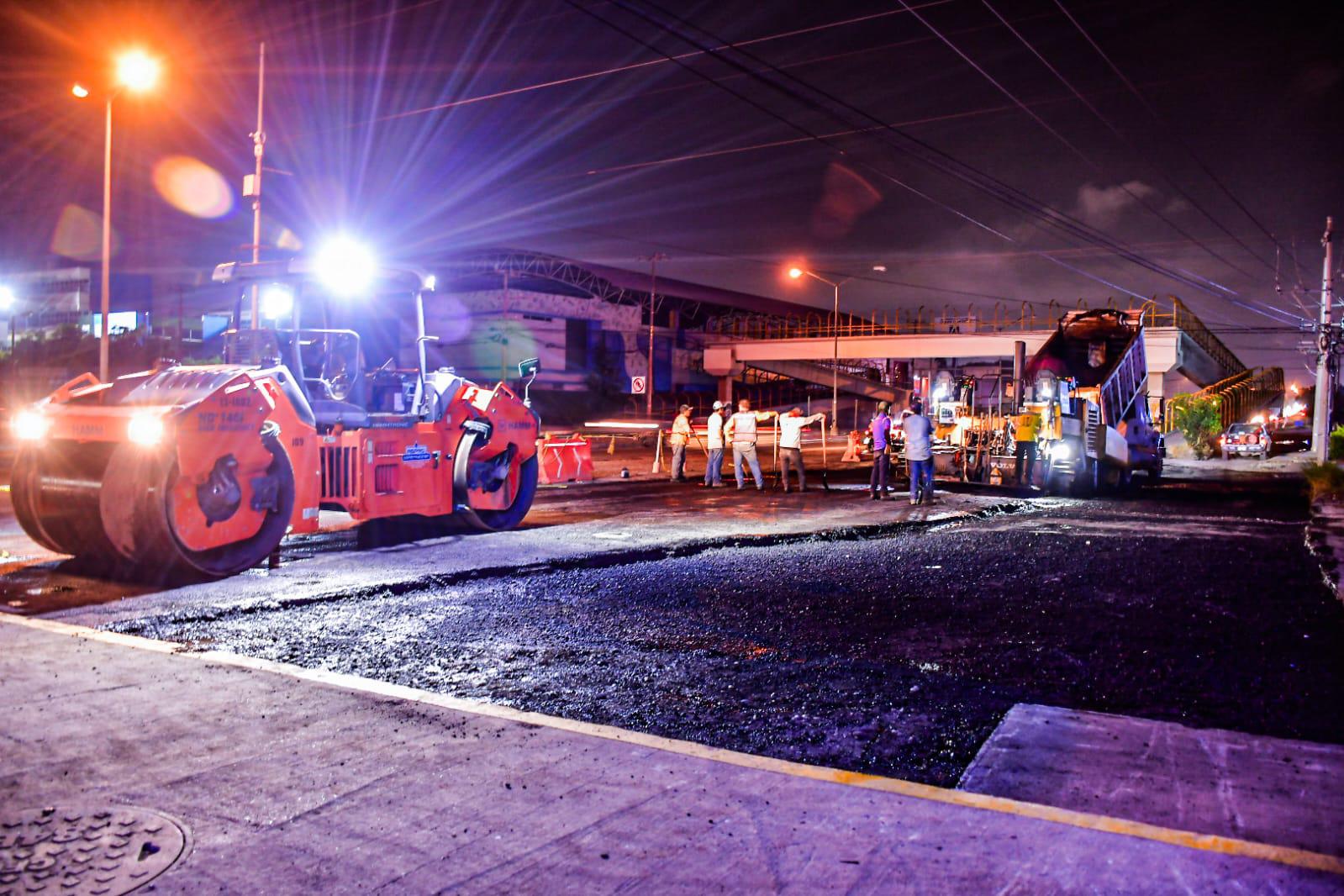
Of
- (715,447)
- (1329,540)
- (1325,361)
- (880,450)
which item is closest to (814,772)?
(1329,540)

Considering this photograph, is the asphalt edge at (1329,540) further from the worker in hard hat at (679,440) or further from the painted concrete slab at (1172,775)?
the worker in hard hat at (679,440)

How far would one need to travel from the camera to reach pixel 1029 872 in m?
3.47

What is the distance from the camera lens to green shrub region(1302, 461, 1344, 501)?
65.7 ft

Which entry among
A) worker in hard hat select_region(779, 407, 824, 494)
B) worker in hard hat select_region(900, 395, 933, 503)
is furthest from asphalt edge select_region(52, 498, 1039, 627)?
worker in hard hat select_region(779, 407, 824, 494)

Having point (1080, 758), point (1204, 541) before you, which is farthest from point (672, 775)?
point (1204, 541)

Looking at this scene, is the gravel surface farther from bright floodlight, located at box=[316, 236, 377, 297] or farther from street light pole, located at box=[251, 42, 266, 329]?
street light pole, located at box=[251, 42, 266, 329]

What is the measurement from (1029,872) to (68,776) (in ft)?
12.3

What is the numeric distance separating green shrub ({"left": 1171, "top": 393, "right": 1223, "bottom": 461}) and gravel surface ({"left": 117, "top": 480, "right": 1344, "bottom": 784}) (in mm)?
34602

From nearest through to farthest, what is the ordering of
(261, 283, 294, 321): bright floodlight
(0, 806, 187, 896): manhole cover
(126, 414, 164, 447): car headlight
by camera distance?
1. (0, 806, 187, 896): manhole cover
2. (126, 414, 164, 447): car headlight
3. (261, 283, 294, 321): bright floodlight

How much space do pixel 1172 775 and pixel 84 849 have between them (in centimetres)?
418

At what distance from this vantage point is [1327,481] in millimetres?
20609

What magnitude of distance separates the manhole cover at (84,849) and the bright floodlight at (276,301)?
23.8 feet

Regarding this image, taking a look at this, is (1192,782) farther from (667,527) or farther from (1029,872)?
(667,527)

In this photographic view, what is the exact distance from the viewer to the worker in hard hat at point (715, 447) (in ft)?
65.1
